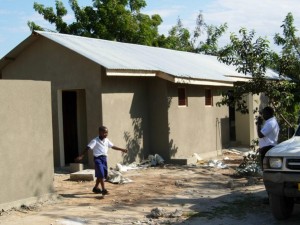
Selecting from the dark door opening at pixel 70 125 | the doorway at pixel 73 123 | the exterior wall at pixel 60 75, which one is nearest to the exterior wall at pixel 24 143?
the exterior wall at pixel 60 75

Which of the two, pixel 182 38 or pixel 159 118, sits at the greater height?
pixel 182 38

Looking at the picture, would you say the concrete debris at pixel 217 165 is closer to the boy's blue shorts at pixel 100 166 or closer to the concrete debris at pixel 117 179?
the concrete debris at pixel 117 179

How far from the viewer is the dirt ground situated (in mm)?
7586

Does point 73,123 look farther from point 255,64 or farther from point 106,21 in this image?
point 106,21

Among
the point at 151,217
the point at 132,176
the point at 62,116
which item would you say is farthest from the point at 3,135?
the point at 62,116

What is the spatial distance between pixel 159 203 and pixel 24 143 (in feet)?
8.89

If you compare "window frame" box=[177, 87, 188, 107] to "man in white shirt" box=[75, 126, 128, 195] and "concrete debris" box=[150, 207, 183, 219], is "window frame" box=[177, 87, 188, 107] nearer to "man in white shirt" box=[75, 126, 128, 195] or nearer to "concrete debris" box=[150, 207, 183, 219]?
"man in white shirt" box=[75, 126, 128, 195]

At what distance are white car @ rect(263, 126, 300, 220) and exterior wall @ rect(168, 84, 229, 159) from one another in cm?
739

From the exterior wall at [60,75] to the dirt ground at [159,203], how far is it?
1.53m

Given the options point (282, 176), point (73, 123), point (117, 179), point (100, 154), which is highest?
point (73, 123)

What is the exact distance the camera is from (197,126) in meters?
15.9

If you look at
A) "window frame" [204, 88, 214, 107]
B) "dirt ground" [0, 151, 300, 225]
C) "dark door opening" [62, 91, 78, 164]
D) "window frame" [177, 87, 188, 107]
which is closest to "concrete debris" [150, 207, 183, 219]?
"dirt ground" [0, 151, 300, 225]

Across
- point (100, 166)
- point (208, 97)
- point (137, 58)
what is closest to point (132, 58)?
point (137, 58)

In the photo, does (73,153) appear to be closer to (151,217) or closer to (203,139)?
(203,139)
